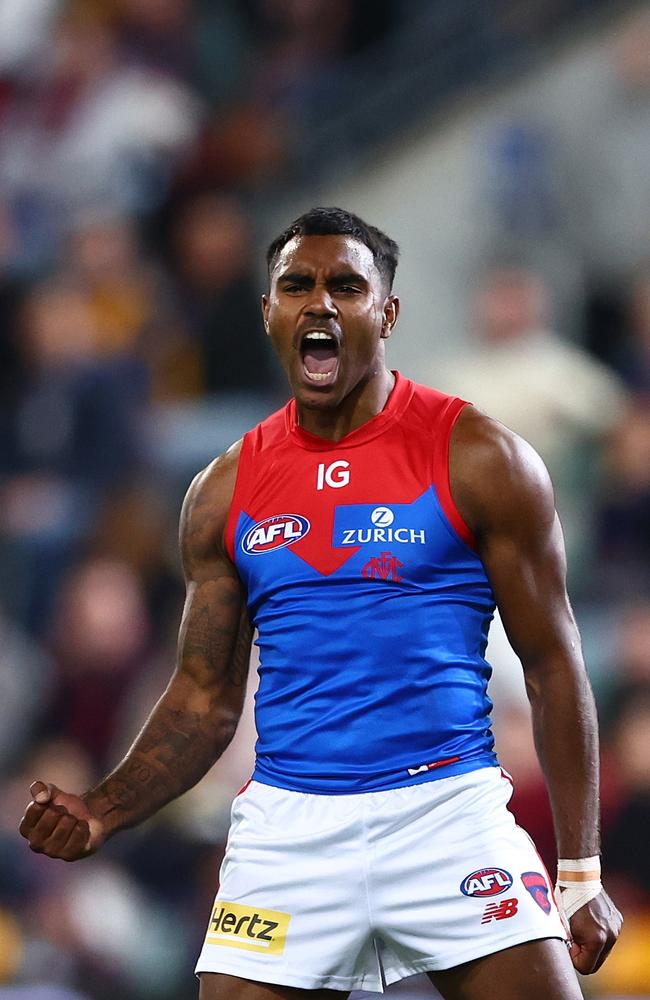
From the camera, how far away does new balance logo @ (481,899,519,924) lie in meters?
3.46

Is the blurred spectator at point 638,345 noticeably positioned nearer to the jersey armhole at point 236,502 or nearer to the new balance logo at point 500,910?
the jersey armhole at point 236,502

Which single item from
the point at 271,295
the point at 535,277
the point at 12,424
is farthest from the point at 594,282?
the point at 271,295

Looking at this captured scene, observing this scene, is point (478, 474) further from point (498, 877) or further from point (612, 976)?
point (612, 976)

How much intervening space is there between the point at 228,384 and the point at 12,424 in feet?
3.88

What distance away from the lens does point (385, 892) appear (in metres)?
3.52

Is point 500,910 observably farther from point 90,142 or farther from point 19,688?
point 90,142

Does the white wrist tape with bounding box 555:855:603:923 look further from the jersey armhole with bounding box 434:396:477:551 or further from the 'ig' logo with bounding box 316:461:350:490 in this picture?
the 'ig' logo with bounding box 316:461:350:490

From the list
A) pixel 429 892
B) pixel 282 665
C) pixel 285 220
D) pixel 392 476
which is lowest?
pixel 429 892

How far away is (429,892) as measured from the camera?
3.50 meters

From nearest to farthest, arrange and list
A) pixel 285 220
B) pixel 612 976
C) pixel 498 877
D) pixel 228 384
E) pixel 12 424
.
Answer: pixel 498 877, pixel 612 976, pixel 12 424, pixel 228 384, pixel 285 220

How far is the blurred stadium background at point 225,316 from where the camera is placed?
264 inches

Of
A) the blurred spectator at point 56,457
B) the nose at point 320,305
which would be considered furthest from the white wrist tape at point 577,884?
the blurred spectator at point 56,457

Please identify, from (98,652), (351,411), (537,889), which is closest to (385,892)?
(537,889)

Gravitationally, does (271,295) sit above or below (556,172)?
below
